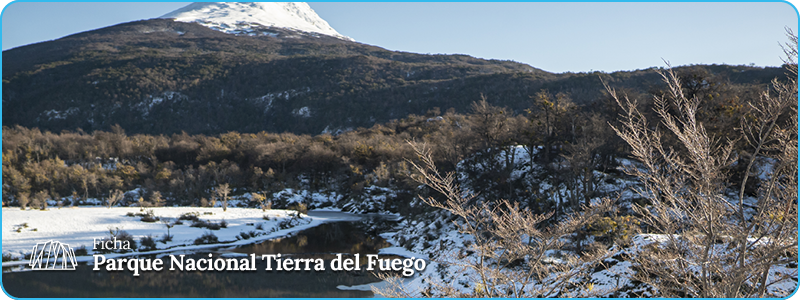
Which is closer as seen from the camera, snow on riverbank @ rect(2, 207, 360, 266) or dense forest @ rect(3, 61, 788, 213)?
snow on riverbank @ rect(2, 207, 360, 266)

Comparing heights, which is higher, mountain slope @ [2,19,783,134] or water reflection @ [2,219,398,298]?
mountain slope @ [2,19,783,134]

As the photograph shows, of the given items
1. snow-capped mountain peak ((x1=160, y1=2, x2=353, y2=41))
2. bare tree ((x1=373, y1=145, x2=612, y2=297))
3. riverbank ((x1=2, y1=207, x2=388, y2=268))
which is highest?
snow-capped mountain peak ((x1=160, y1=2, x2=353, y2=41))

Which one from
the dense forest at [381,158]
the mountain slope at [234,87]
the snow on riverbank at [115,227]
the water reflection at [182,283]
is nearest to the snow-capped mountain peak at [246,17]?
the mountain slope at [234,87]

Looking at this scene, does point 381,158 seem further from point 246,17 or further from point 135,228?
point 246,17

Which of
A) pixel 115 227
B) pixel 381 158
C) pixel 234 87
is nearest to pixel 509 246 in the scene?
pixel 115 227

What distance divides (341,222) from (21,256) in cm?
1578

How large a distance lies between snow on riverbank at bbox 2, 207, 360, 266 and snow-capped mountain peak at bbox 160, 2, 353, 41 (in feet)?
446

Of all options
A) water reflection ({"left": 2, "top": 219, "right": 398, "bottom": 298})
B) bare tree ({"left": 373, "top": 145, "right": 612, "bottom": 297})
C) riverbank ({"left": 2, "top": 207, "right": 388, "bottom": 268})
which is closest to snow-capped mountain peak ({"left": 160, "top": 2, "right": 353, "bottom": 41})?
riverbank ({"left": 2, "top": 207, "right": 388, "bottom": 268})

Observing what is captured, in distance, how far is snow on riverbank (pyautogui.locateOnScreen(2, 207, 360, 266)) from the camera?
60.6 ft

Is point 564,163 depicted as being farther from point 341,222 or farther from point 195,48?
point 195,48

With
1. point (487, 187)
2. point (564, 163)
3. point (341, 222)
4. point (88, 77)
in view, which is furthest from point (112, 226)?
point (88, 77)

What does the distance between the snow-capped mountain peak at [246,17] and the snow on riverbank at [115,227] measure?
136 m

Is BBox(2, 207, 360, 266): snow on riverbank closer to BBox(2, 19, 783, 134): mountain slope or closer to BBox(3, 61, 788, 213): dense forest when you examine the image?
BBox(3, 61, 788, 213): dense forest

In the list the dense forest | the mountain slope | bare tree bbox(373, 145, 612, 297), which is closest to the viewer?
bare tree bbox(373, 145, 612, 297)
